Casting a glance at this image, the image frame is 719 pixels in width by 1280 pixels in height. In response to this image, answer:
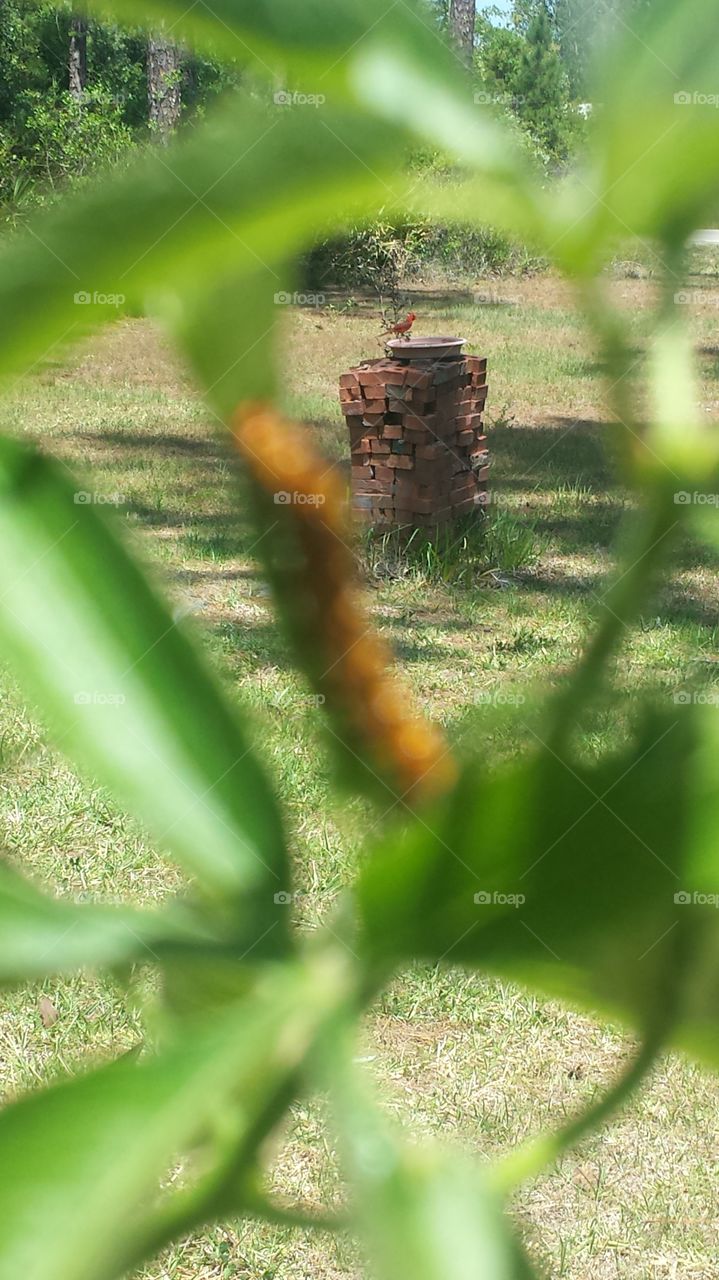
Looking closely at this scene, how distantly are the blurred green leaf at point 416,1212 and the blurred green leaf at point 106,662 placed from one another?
52 mm

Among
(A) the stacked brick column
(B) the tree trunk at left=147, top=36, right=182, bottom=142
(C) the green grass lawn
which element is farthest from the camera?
(A) the stacked brick column

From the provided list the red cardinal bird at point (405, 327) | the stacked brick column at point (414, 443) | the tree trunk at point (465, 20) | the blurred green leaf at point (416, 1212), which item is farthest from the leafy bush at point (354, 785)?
the stacked brick column at point (414, 443)

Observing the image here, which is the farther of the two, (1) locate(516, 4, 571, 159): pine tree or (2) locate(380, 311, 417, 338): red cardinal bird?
(2) locate(380, 311, 417, 338): red cardinal bird

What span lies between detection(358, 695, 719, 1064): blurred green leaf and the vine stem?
0.07 feet

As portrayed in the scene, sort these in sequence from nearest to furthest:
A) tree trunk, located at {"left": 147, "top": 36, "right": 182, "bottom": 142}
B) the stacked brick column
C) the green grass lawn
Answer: tree trunk, located at {"left": 147, "top": 36, "right": 182, "bottom": 142} < the green grass lawn < the stacked brick column

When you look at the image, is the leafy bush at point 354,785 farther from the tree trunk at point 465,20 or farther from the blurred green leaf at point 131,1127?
the tree trunk at point 465,20

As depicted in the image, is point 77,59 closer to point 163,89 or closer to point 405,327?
point 163,89

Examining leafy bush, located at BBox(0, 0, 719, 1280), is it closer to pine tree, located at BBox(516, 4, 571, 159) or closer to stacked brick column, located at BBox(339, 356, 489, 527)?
pine tree, located at BBox(516, 4, 571, 159)

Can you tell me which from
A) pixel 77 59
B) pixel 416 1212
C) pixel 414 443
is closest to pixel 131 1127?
pixel 416 1212

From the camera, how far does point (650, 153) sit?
0.17 m

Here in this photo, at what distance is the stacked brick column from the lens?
2936mm

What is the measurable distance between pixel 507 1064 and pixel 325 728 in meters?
1.49

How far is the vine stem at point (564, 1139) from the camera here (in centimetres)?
18

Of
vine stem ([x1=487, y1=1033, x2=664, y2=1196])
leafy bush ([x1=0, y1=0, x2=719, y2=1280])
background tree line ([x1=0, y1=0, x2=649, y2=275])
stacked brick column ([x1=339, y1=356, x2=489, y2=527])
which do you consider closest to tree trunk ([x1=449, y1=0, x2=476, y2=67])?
background tree line ([x1=0, y1=0, x2=649, y2=275])
